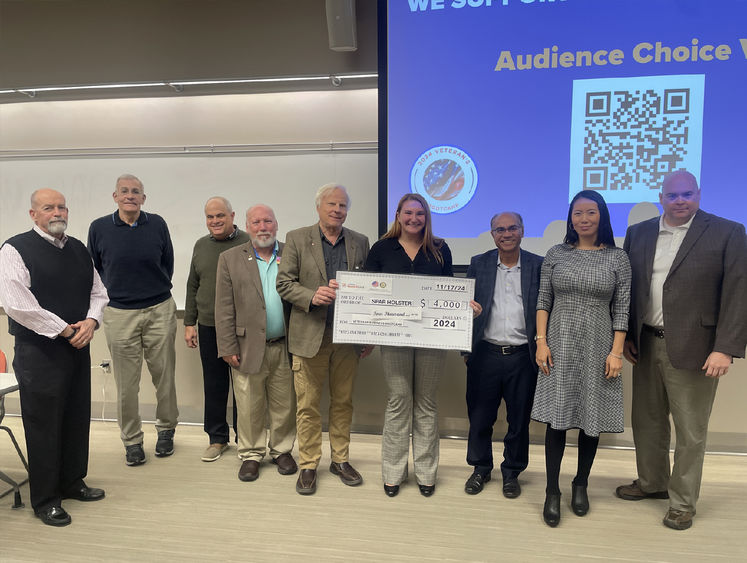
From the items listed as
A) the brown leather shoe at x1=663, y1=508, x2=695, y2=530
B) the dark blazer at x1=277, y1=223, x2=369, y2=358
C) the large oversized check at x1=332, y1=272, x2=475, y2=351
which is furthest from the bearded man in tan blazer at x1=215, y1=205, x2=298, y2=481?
the brown leather shoe at x1=663, y1=508, x2=695, y2=530

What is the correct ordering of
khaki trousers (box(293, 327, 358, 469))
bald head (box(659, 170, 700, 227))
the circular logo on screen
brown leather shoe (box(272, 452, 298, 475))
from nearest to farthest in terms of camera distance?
bald head (box(659, 170, 700, 227)) < khaki trousers (box(293, 327, 358, 469)) < brown leather shoe (box(272, 452, 298, 475)) < the circular logo on screen

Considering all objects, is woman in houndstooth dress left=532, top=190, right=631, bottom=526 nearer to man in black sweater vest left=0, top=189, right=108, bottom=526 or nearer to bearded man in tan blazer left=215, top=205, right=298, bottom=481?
bearded man in tan blazer left=215, top=205, right=298, bottom=481

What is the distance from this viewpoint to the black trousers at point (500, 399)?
275 cm

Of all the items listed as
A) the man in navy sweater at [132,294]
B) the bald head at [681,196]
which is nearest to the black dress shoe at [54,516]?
the man in navy sweater at [132,294]

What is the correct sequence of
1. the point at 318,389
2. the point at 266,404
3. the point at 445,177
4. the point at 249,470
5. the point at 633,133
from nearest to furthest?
the point at 318,389 < the point at 249,470 < the point at 266,404 < the point at 633,133 < the point at 445,177

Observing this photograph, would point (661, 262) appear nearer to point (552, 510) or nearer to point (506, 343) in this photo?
point (506, 343)

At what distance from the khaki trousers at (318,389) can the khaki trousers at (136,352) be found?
1.06 meters

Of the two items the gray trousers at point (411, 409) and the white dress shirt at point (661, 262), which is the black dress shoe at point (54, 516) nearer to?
the gray trousers at point (411, 409)

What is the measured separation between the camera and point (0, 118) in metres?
4.30

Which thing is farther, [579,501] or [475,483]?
[475,483]

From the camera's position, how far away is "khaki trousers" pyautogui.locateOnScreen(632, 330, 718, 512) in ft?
8.09

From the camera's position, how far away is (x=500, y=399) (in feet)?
9.30

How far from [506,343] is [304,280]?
1.15 meters

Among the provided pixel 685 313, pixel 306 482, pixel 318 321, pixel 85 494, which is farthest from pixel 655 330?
pixel 85 494
